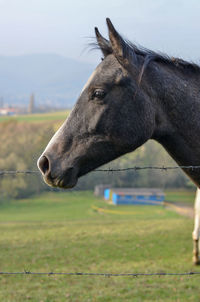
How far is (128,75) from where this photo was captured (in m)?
2.45

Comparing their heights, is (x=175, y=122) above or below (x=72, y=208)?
above

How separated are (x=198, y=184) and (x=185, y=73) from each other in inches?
31.0

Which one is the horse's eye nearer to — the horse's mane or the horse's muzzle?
the horse's mane

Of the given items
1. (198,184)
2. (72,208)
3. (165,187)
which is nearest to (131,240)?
(198,184)

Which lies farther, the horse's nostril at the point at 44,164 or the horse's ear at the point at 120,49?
the horse's ear at the point at 120,49

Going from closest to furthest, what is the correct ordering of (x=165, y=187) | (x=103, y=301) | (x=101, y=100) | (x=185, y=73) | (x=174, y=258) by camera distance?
(x=101, y=100) < (x=185, y=73) < (x=103, y=301) < (x=174, y=258) < (x=165, y=187)

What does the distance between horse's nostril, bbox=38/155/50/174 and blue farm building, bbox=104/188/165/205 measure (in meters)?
24.4

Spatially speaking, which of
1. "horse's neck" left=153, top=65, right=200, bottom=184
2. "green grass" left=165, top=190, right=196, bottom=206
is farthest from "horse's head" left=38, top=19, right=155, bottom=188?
"green grass" left=165, top=190, right=196, bottom=206

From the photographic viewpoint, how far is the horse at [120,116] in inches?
95.0

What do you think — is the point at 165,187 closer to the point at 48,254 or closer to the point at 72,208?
the point at 72,208

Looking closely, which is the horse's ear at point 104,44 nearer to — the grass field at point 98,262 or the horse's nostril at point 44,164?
the horse's nostril at point 44,164

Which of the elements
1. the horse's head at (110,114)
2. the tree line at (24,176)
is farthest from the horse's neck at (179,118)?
the tree line at (24,176)

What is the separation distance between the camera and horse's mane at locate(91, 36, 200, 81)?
2.48 m

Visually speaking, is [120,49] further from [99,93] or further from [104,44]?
[99,93]
